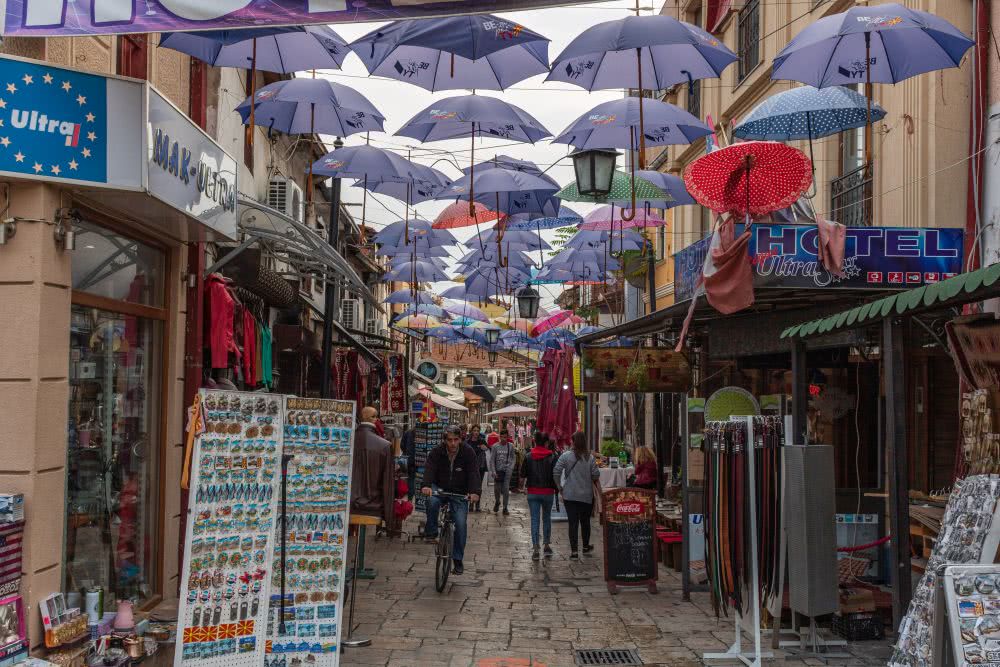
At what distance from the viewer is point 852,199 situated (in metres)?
13.9

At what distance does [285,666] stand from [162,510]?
9.61 feet

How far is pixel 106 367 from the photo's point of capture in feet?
28.0

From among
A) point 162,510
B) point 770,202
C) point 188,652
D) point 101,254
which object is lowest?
point 188,652

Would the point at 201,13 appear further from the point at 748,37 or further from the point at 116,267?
the point at 748,37

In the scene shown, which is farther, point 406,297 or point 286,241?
point 406,297

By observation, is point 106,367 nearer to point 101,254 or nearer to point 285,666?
point 101,254

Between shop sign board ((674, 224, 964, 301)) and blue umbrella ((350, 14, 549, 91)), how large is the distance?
10.0 feet

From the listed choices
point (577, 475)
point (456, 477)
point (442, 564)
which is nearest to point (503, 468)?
point (577, 475)

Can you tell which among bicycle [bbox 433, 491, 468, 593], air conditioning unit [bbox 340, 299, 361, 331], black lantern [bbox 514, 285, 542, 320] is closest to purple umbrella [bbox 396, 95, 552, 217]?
bicycle [bbox 433, 491, 468, 593]

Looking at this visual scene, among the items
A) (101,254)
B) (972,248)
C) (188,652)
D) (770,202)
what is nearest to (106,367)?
(101,254)

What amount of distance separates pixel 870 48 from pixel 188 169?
22.9ft

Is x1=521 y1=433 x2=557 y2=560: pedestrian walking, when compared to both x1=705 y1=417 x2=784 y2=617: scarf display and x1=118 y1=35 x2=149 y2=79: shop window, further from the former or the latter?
x1=118 y1=35 x2=149 y2=79: shop window

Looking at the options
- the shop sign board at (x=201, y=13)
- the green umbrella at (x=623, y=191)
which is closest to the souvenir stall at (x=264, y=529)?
the shop sign board at (x=201, y=13)

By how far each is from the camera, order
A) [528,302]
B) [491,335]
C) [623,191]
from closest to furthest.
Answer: [623,191] → [528,302] → [491,335]
